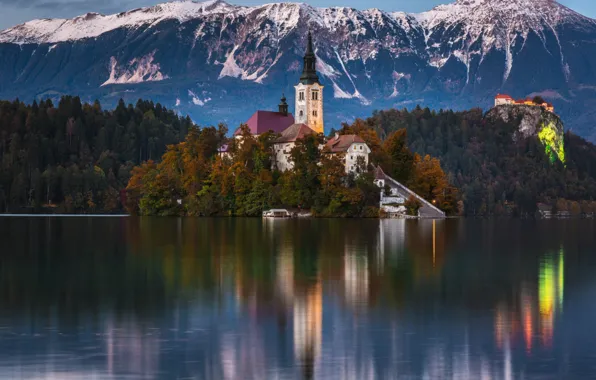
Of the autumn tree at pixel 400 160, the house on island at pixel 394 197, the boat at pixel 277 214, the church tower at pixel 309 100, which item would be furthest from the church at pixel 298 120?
the boat at pixel 277 214

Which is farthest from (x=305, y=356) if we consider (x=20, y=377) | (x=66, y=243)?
(x=66, y=243)

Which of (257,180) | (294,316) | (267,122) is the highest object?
(267,122)

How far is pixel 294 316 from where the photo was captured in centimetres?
3766

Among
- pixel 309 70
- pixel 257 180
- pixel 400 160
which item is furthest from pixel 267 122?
pixel 400 160

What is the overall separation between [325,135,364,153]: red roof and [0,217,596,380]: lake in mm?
91333

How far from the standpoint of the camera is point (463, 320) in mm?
36750

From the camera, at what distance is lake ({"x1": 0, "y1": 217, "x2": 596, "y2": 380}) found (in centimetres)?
2894

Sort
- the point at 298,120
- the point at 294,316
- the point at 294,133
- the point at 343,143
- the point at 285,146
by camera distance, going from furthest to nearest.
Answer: the point at 298,120
the point at 294,133
the point at 285,146
the point at 343,143
the point at 294,316

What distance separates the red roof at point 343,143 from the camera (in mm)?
159000

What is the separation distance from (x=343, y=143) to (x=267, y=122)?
1350 inches

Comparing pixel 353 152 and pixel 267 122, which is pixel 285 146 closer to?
pixel 353 152

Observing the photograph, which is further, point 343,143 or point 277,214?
point 343,143

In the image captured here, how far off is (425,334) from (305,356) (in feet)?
17.6

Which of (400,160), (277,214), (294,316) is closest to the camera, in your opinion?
(294,316)
